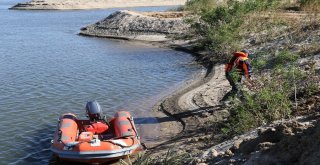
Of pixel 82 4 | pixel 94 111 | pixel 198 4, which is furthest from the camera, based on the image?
pixel 82 4

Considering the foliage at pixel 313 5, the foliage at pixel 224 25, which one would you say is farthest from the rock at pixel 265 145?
the foliage at pixel 224 25

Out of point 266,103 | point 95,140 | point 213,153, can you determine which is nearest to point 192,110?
point 95,140

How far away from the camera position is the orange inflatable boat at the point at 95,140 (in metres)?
9.24

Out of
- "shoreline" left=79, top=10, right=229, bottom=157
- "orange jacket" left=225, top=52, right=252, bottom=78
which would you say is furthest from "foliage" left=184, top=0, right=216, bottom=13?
"orange jacket" left=225, top=52, right=252, bottom=78

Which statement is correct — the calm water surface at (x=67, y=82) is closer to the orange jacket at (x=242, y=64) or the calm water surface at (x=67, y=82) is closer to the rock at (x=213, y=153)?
the orange jacket at (x=242, y=64)

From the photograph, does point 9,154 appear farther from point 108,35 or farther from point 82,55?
point 108,35

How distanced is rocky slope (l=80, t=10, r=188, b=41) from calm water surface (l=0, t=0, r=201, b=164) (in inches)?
87.8

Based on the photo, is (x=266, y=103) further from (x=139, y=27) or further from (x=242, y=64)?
(x=139, y=27)

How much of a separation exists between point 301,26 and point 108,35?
61.9ft

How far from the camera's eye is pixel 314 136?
5.08 meters

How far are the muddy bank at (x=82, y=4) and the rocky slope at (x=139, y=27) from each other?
89.9ft

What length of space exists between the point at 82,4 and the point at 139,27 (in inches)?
1347

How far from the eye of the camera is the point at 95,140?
30.8ft

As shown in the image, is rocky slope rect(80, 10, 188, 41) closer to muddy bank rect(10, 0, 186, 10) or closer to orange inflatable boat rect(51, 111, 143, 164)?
orange inflatable boat rect(51, 111, 143, 164)
